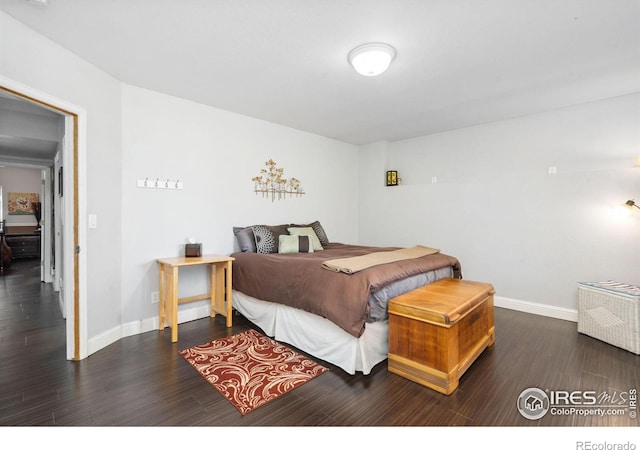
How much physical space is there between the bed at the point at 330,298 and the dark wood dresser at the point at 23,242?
7219 millimetres

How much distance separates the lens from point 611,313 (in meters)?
2.73

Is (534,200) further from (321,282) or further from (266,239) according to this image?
(266,239)

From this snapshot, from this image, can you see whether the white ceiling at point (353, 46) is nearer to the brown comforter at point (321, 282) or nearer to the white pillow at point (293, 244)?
the white pillow at point (293, 244)

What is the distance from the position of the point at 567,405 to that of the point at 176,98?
169 inches

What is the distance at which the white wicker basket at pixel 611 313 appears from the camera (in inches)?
101

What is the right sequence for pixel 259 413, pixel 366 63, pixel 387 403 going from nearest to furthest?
pixel 259 413 → pixel 387 403 → pixel 366 63

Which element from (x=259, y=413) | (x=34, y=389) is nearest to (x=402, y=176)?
(x=259, y=413)

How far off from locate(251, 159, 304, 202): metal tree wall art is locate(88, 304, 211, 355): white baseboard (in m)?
1.70

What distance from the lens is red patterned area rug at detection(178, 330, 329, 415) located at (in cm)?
192

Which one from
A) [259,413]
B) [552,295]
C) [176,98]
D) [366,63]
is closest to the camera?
[259,413]

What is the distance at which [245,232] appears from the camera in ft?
12.0

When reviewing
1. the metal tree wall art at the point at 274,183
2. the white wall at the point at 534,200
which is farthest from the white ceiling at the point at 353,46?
the metal tree wall art at the point at 274,183

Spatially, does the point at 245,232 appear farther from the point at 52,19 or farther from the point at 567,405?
the point at 567,405

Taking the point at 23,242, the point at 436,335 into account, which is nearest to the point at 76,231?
the point at 436,335
